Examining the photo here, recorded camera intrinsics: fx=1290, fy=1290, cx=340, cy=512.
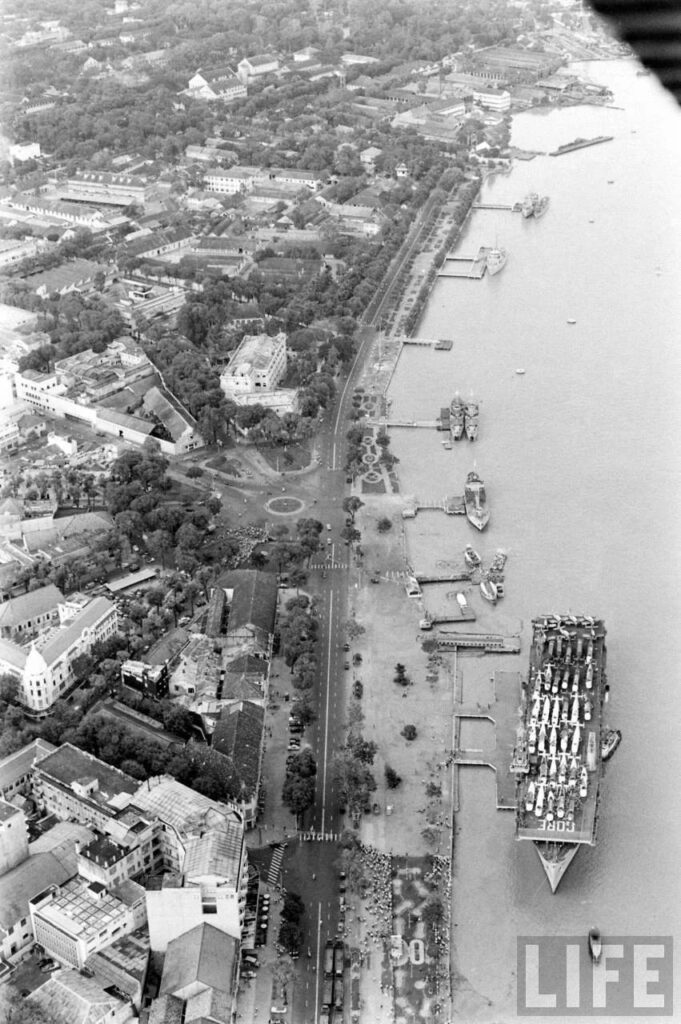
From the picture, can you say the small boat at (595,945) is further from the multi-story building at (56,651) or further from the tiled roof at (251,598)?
the multi-story building at (56,651)

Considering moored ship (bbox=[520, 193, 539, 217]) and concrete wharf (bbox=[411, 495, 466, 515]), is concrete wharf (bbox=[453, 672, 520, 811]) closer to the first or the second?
concrete wharf (bbox=[411, 495, 466, 515])

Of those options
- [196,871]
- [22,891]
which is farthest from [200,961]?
[22,891]

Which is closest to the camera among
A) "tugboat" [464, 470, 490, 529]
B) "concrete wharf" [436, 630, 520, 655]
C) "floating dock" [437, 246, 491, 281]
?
"concrete wharf" [436, 630, 520, 655]

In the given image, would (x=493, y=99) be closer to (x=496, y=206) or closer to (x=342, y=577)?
(x=496, y=206)

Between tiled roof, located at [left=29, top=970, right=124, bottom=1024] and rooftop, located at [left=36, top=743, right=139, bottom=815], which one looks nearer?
tiled roof, located at [left=29, top=970, right=124, bottom=1024]

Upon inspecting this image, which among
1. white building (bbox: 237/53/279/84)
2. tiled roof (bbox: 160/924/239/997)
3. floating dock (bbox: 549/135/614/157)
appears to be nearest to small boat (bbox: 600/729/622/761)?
tiled roof (bbox: 160/924/239/997)

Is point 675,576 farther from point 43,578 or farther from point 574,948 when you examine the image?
point 43,578
